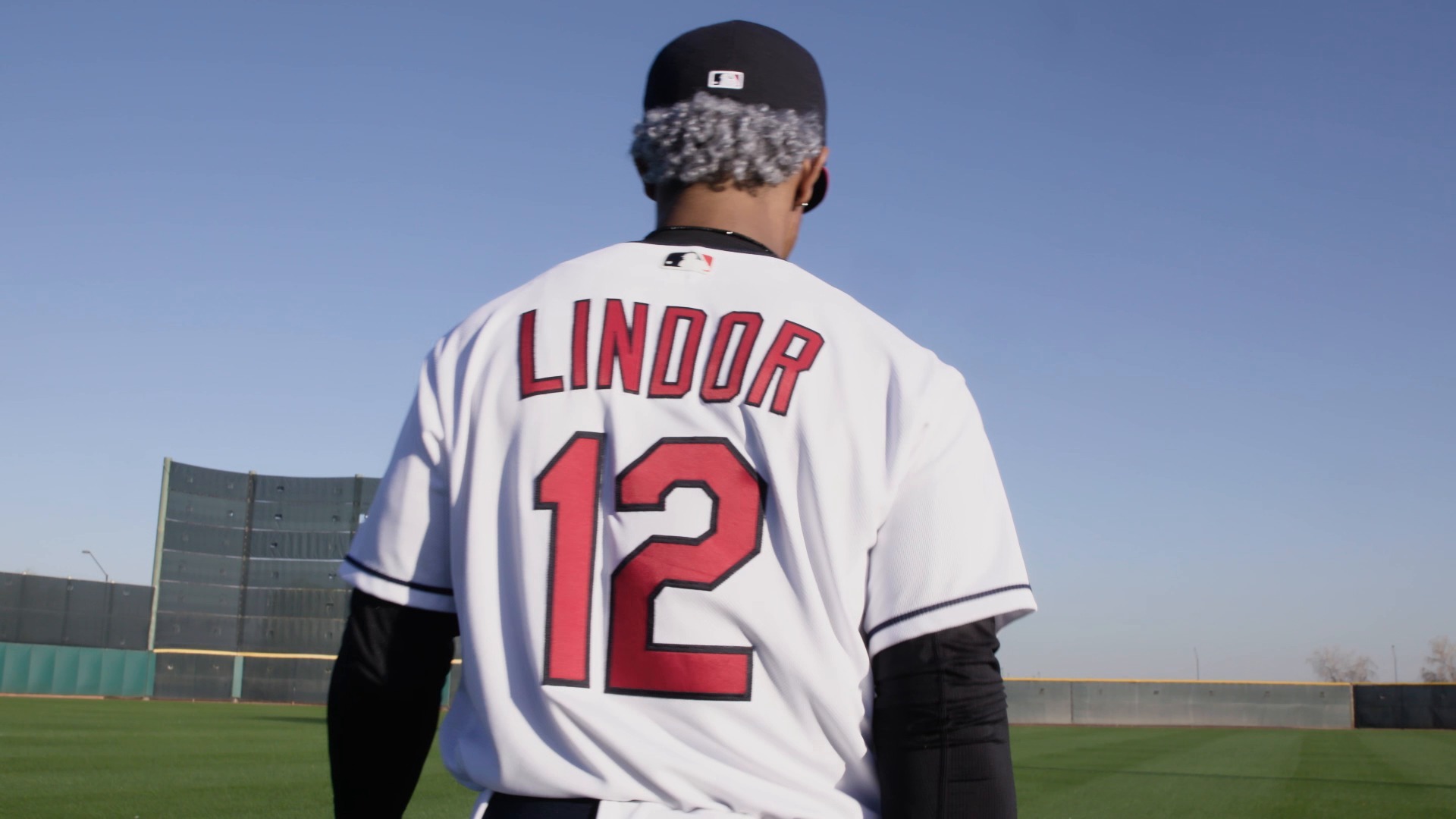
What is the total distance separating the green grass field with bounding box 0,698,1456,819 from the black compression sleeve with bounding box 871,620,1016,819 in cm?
702

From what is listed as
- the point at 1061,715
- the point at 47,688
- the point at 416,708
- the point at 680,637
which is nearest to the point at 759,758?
the point at 680,637

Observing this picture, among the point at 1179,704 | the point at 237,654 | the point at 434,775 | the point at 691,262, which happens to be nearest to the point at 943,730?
the point at 691,262

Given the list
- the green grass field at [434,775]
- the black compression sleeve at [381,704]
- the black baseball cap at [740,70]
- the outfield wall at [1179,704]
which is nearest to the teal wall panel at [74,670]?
the green grass field at [434,775]

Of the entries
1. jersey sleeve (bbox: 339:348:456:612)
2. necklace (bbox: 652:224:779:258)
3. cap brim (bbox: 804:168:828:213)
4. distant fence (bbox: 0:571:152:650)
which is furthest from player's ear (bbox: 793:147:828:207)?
distant fence (bbox: 0:571:152:650)

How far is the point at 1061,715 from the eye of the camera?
29.1 meters

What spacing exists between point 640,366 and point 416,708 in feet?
1.51

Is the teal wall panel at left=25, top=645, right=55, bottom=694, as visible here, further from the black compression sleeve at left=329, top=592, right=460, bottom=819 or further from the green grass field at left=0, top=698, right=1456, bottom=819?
the black compression sleeve at left=329, top=592, right=460, bottom=819

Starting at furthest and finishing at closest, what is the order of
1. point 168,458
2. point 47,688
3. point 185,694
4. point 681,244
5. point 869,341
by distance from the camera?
point 168,458 < point 185,694 < point 47,688 < point 681,244 < point 869,341

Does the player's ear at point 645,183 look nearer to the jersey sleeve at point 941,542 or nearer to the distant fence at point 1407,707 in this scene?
the jersey sleeve at point 941,542

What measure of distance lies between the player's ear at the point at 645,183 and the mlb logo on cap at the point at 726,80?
0.44 ft

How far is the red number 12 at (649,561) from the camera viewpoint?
1117 mm

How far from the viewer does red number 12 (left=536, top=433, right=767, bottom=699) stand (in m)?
1.12

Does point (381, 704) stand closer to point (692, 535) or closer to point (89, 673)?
point (692, 535)

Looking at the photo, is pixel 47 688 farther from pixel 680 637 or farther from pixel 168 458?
pixel 680 637
